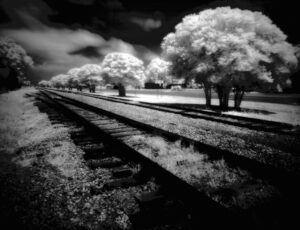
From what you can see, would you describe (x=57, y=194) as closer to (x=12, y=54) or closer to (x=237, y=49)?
(x=237, y=49)

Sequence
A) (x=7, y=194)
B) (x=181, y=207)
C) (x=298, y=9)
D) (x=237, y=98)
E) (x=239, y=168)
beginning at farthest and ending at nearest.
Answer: (x=298, y=9)
(x=237, y=98)
(x=239, y=168)
(x=7, y=194)
(x=181, y=207)

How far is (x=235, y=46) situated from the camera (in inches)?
538

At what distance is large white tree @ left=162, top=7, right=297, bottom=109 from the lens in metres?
13.6

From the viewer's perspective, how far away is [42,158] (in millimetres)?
5129

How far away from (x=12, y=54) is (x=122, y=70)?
3742 centimetres

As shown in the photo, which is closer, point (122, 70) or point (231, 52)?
point (231, 52)

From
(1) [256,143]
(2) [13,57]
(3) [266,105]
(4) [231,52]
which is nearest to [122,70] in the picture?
(3) [266,105]

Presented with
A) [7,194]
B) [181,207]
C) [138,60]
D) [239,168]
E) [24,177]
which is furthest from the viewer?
[138,60]

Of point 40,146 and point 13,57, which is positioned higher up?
point 13,57

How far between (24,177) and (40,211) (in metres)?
1.47

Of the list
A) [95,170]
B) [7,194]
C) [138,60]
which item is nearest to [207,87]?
[95,170]

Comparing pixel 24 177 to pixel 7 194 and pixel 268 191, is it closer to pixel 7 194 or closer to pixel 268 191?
pixel 7 194

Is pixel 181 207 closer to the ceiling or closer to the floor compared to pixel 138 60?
closer to the floor

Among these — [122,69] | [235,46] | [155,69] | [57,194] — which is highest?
[155,69]
